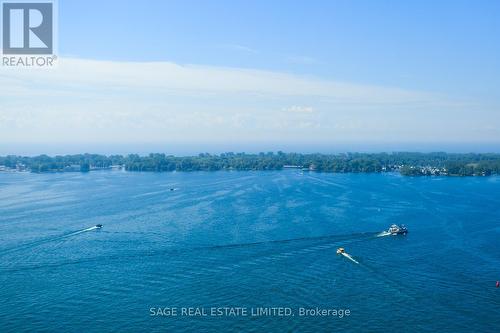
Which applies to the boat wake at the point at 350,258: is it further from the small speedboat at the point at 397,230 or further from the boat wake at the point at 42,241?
the boat wake at the point at 42,241

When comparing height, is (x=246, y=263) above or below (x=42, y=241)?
below

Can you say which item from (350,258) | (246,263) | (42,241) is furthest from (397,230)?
(42,241)

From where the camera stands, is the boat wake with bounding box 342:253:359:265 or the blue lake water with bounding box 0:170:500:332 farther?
the boat wake with bounding box 342:253:359:265

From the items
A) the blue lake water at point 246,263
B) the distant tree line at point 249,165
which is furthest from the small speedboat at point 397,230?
the distant tree line at point 249,165

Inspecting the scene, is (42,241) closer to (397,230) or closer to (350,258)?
(350,258)

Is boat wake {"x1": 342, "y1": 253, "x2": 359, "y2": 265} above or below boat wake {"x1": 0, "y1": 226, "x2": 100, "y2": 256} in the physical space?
below

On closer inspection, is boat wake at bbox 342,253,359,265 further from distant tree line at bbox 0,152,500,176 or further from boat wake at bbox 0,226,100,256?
distant tree line at bbox 0,152,500,176

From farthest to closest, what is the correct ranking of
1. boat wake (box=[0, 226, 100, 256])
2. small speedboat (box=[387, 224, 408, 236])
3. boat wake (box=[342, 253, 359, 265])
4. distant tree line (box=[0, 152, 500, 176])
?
distant tree line (box=[0, 152, 500, 176]), small speedboat (box=[387, 224, 408, 236]), boat wake (box=[0, 226, 100, 256]), boat wake (box=[342, 253, 359, 265])

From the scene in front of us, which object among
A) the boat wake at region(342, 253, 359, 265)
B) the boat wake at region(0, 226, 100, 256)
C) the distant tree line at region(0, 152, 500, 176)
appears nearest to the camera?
the boat wake at region(342, 253, 359, 265)

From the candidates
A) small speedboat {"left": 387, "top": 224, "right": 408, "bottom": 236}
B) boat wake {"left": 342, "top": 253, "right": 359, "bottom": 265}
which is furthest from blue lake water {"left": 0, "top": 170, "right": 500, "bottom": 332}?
small speedboat {"left": 387, "top": 224, "right": 408, "bottom": 236}
